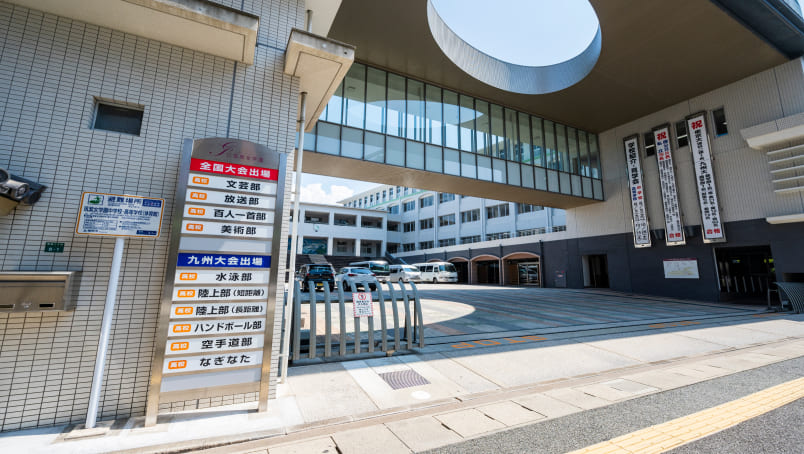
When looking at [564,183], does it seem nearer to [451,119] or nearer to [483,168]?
[483,168]

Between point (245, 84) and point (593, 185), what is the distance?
22709mm

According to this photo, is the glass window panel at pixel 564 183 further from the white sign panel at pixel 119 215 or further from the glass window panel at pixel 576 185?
the white sign panel at pixel 119 215

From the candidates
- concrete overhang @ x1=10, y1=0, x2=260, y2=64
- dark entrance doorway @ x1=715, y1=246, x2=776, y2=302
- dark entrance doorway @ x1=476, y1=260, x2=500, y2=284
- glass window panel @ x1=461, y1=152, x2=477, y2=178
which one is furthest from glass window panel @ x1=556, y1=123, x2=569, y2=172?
concrete overhang @ x1=10, y1=0, x2=260, y2=64

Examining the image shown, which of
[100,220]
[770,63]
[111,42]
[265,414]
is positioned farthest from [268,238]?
[770,63]

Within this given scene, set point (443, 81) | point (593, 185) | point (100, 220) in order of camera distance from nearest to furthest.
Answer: point (100, 220)
point (443, 81)
point (593, 185)

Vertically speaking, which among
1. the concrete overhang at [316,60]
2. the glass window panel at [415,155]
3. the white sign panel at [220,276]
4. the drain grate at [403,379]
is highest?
the glass window panel at [415,155]

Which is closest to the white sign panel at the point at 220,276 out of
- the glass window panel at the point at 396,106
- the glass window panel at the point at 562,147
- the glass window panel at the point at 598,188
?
the glass window panel at the point at 396,106

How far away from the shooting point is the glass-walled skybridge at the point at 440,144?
1390cm

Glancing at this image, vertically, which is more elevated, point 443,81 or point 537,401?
point 443,81

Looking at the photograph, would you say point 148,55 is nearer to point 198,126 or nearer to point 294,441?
point 198,126

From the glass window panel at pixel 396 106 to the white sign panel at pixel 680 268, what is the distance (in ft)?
54.9

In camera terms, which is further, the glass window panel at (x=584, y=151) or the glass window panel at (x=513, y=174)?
the glass window panel at (x=584, y=151)

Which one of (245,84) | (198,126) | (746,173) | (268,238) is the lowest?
(268,238)

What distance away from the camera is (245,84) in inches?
175
